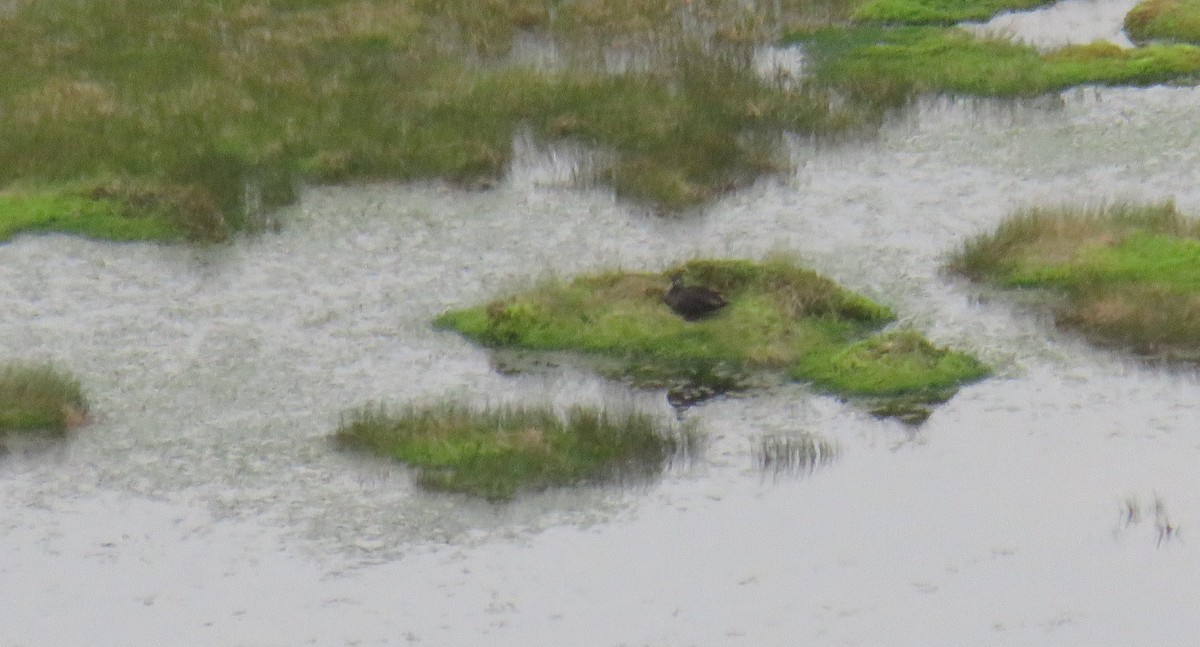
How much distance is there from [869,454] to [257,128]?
43.2 ft

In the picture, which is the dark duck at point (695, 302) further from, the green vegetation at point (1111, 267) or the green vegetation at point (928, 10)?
the green vegetation at point (928, 10)

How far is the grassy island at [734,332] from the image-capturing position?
18062 millimetres

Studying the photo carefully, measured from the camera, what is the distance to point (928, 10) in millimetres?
33406

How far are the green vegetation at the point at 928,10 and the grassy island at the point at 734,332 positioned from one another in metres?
13.5

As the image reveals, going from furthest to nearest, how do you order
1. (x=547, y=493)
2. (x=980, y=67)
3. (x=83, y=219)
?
1. (x=980, y=67)
2. (x=83, y=219)
3. (x=547, y=493)

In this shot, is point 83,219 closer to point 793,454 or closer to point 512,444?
point 512,444

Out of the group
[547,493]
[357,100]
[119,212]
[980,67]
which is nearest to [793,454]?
[547,493]

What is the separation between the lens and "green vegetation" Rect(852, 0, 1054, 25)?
33.1 metres

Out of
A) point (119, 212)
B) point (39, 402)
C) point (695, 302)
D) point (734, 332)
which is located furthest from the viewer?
point (119, 212)

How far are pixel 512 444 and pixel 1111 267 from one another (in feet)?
23.5

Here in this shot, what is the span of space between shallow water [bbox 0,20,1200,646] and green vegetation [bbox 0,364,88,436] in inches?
10.3

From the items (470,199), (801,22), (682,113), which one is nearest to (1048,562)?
(470,199)

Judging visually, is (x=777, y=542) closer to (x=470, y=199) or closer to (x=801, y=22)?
(x=470, y=199)

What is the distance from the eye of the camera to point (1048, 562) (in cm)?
1412
